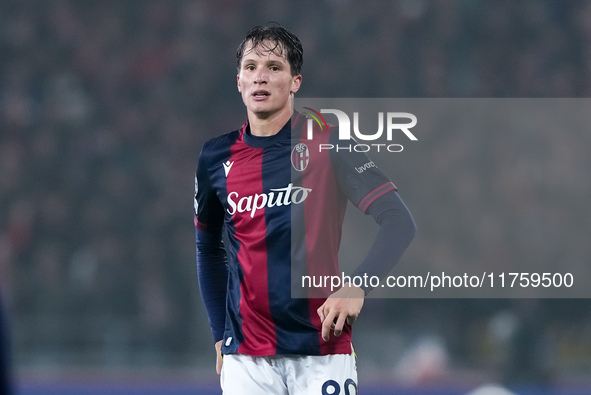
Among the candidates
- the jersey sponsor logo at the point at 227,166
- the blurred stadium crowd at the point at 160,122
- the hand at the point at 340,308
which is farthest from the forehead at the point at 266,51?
the blurred stadium crowd at the point at 160,122

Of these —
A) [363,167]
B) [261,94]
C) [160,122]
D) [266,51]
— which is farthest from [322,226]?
[160,122]

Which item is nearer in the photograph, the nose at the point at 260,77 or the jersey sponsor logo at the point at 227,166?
the nose at the point at 260,77

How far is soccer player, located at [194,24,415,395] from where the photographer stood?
2695 millimetres

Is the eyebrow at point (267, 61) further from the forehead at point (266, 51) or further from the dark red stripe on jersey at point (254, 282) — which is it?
the dark red stripe on jersey at point (254, 282)

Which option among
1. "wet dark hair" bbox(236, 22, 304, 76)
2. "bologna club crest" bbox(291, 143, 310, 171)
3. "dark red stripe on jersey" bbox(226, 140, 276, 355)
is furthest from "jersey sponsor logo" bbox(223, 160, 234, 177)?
"wet dark hair" bbox(236, 22, 304, 76)

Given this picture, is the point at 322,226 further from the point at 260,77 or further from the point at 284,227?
the point at 260,77

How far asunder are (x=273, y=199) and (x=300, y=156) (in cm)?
17

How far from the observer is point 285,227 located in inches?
108

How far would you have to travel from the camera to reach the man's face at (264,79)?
2.81 meters

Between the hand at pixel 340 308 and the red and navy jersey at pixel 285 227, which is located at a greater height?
the red and navy jersey at pixel 285 227

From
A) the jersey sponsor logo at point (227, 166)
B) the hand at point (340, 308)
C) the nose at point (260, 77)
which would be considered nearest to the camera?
the hand at point (340, 308)

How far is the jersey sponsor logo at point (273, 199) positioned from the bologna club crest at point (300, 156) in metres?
0.07

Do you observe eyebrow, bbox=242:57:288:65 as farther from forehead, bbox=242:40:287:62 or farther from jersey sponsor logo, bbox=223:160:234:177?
jersey sponsor logo, bbox=223:160:234:177

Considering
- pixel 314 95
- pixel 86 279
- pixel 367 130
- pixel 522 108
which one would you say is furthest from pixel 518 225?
pixel 86 279
